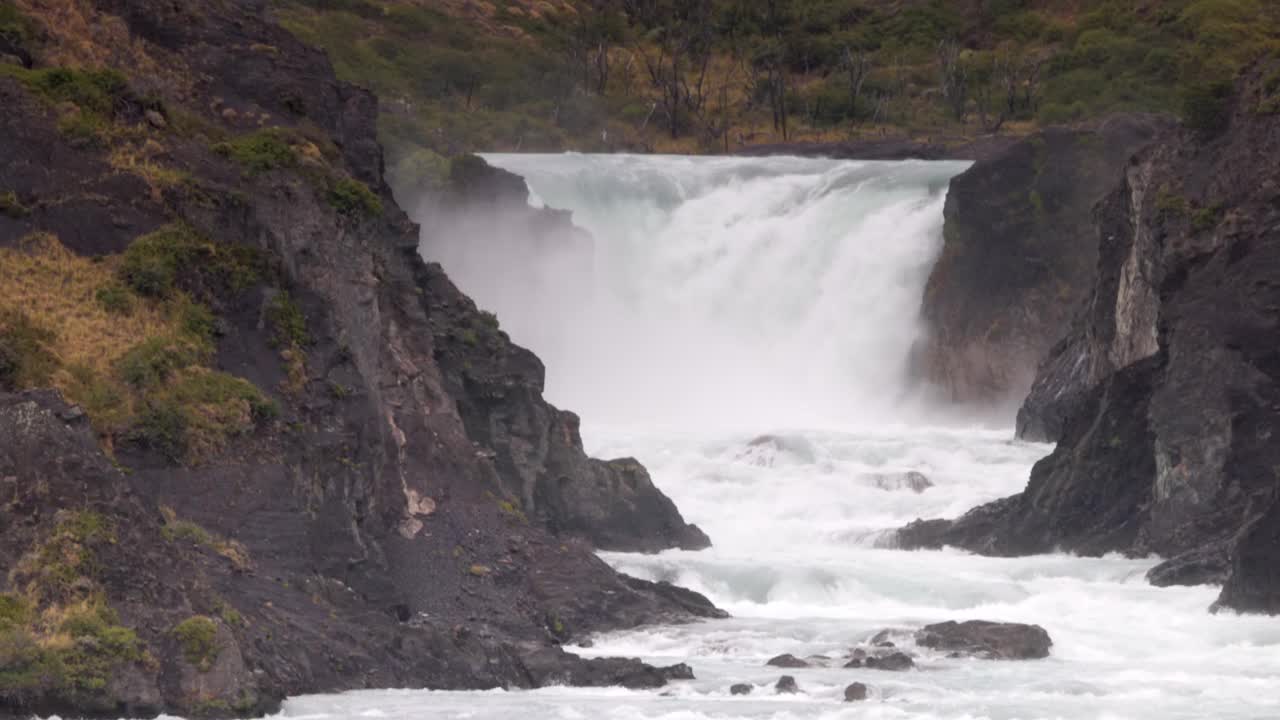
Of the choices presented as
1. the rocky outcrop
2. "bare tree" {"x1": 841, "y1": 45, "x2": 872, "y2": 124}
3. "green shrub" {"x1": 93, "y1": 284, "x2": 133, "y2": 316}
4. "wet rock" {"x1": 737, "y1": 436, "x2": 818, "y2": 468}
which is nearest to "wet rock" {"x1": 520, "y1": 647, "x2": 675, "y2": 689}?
the rocky outcrop

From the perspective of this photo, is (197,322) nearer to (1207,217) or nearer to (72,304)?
(72,304)

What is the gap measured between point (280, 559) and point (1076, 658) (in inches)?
508

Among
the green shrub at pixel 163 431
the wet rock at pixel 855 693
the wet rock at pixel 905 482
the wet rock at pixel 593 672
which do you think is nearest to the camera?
the wet rock at pixel 855 693

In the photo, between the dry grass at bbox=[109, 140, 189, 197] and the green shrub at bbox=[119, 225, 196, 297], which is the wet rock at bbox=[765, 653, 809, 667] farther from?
the dry grass at bbox=[109, 140, 189, 197]

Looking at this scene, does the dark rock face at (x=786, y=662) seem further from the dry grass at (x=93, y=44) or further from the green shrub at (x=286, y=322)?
the dry grass at (x=93, y=44)

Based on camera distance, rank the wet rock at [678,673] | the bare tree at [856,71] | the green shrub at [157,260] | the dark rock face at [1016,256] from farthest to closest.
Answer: the bare tree at [856,71] < the dark rock face at [1016,256] < the green shrub at [157,260] < the wet rock at [678,673]

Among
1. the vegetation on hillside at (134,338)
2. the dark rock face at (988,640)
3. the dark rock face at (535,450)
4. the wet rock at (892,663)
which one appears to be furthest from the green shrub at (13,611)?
the dark rock face at (988,640)

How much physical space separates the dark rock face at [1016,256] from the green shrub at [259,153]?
39.3 meters

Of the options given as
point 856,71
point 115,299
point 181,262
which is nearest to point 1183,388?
point 181,262

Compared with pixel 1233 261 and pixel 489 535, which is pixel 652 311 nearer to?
pixel 1233 261

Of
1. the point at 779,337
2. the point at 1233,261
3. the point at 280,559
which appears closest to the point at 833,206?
the point at 779,337

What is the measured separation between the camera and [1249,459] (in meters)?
37.6

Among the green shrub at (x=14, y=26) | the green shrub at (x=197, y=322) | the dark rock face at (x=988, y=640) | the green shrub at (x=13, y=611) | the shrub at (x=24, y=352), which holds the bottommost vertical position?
the dark rock face at (x=988, y=640)

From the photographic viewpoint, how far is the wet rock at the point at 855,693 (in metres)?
26.0
